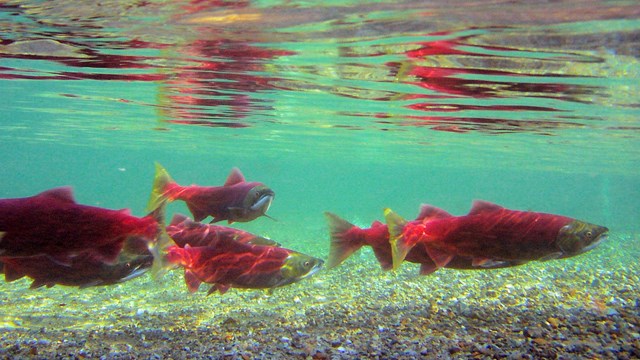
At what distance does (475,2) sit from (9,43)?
10.9 metres

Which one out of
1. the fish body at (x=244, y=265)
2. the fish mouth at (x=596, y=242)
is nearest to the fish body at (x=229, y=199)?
the fish body at (x=244, y=265)

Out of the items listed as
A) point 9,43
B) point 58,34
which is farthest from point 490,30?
point 9,43

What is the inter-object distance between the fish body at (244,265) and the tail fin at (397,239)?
1.03 metres

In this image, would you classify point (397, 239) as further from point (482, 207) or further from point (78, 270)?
point (78, 270)

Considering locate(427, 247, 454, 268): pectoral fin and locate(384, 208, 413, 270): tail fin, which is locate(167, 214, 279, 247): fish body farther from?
locate(427, 247, 454, 268): pectoral fin

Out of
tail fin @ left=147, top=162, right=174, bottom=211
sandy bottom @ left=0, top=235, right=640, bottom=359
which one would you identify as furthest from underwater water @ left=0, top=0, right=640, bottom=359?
tail fin @ left=147, top=162, right=174, bottom=211

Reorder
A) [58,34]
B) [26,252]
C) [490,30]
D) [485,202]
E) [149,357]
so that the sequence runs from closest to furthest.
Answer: [26,252], [149,357], [485,202], [490,30], [58,34]

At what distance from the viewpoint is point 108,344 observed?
17.5 feet

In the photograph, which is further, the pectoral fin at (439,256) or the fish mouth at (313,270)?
the fish mouth at (313,270)

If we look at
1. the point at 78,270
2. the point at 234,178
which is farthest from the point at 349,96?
the point at 78,270

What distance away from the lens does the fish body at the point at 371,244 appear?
5.44 m

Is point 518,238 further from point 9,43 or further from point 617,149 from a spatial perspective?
point 617,149

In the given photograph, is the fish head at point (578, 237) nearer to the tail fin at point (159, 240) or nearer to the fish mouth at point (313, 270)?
the fish mouth at point (313, 270)

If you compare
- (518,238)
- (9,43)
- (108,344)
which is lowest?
(108,344)
